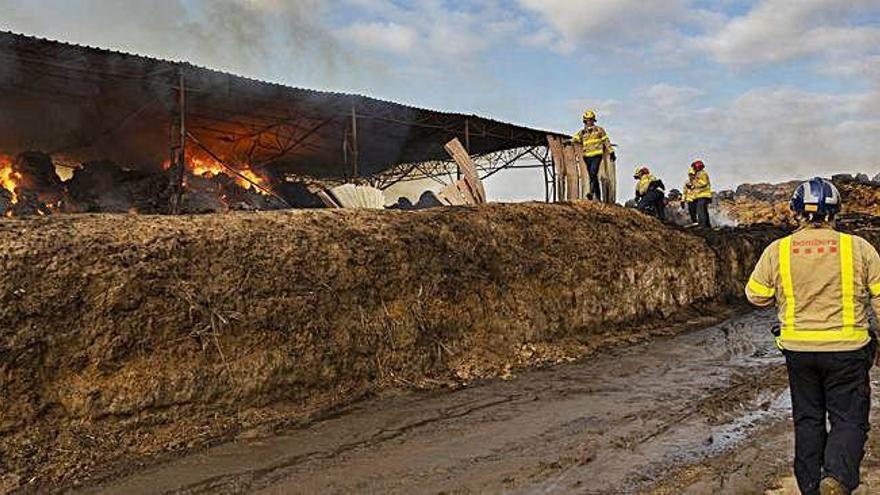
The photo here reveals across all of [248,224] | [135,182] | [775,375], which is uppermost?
[135,182]

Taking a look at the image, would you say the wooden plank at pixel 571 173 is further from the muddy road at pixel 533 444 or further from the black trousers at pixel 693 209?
the muddy road at pixel 533 444

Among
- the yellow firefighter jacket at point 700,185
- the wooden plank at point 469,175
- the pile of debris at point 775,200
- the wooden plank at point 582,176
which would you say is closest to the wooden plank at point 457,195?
the wooden plank at point 469,175

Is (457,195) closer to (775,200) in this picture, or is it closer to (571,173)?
(571,173)

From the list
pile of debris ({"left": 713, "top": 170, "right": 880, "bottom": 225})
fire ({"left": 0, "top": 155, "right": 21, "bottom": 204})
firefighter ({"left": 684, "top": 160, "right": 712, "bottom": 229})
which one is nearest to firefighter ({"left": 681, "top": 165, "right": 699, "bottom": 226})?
firefighter ({"left": 684, "top": 160, "right": 712, "bottom": 229})

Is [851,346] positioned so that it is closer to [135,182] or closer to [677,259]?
[677,259]

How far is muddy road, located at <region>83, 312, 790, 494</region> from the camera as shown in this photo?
497cm

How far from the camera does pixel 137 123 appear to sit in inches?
561

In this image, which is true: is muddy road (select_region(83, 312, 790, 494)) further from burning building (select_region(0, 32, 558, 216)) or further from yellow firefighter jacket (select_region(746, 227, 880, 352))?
burning building (select_region(0, 32, 558, 216))

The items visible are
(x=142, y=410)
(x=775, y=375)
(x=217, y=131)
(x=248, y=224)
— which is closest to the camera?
(x=142, y=410)

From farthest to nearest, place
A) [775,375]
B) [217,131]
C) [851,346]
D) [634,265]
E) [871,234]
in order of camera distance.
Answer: [871,234]
[217,131]
[634,265]
[775,375]
[851,346]

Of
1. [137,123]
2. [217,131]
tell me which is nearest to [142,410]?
[137,123]

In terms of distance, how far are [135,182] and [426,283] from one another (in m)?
8.10

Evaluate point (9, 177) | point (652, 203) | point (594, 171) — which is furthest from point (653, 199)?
point (9, 177)

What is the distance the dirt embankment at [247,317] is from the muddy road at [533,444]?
1.77 ft
